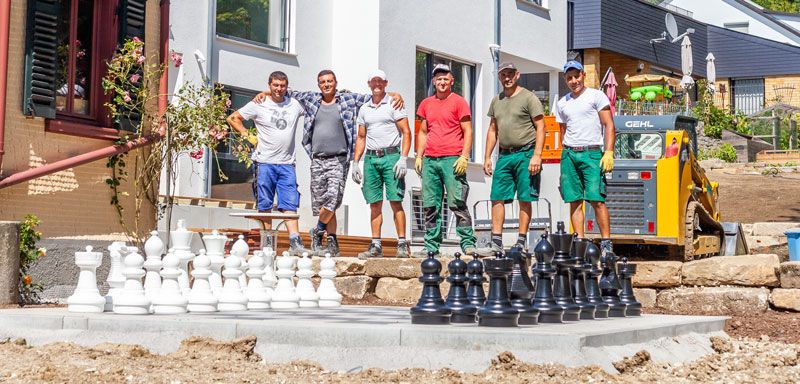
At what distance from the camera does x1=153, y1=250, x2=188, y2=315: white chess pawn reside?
6.48 meters

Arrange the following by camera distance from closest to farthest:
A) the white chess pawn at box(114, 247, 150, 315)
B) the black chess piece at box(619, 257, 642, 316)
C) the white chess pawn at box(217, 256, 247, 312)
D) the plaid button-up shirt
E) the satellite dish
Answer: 1. the white chess pawn at box(114, 247, 150, 315)
2. the white chess pawn at box(217, 256, 247, 312)
3. the black chess piece at box(619, 257, 642, 316)
4. the plaid button-up shirt
5. the satellite dish

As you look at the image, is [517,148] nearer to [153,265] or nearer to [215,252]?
[215,252]

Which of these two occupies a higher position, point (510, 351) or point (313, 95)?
point (313, 95)

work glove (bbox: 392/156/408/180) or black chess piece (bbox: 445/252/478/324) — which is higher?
work glove (bbox: 392/156/408/180)

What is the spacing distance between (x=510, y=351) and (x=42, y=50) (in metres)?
5.81

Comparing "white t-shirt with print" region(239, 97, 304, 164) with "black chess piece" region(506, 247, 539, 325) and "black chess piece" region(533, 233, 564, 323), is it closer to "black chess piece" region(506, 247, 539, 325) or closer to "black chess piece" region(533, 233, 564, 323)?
"black chess piece" region(533, 233, 564, 323)

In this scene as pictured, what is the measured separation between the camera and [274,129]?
10312 mm

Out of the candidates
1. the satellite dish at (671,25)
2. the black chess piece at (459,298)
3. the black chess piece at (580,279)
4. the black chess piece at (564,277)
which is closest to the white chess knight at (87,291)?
the black chess piece at (459,298)

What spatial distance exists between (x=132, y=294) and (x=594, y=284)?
268 cm

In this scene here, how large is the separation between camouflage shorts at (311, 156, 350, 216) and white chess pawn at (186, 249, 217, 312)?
3636 millimetres

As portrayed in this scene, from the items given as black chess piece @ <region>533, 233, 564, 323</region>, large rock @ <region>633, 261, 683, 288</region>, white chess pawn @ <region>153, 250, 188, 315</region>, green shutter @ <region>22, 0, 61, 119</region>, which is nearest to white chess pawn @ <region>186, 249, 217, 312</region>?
white chess pawn @ <region>153, 250, 188, 315</region>

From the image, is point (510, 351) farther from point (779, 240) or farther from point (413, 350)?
point (779, 240)

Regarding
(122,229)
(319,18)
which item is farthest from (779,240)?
(122,229)

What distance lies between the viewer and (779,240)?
20.6 metres
